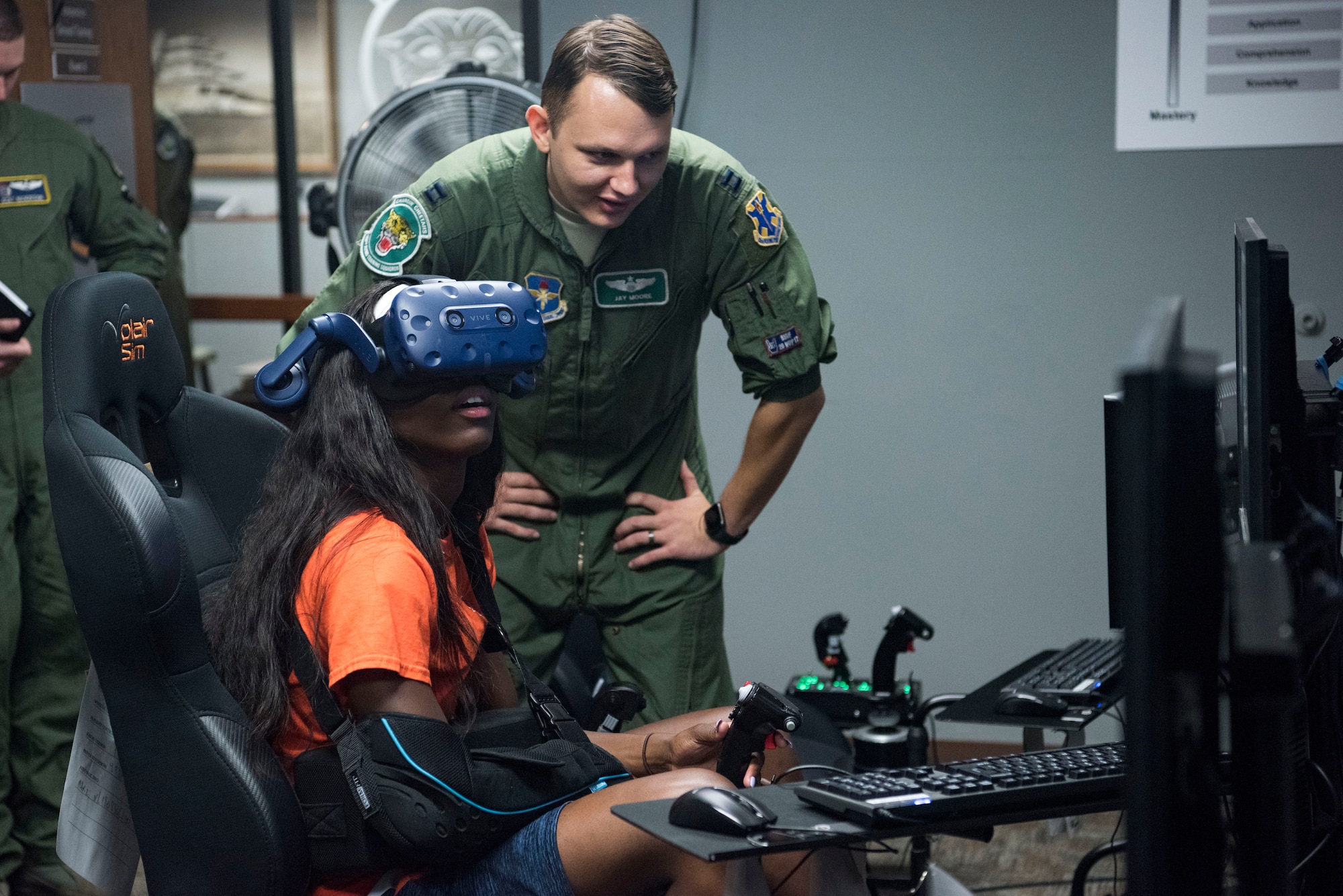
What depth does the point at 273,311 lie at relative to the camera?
125 inches

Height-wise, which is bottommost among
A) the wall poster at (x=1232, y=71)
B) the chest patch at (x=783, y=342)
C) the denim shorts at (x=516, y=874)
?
the denim shorts at (x=516, y=874)

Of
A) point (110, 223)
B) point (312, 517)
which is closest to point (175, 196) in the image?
point (110, 223)

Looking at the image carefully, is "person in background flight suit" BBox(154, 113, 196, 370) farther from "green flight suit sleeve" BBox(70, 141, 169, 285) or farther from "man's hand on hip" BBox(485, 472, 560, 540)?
"man's hand on hip" BBox(485, 472, 560, 540)

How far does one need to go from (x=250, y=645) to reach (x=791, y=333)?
106cm

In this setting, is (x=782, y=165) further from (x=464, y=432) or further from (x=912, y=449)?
(x=464, y=432)

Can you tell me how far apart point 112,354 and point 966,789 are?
37.8 inches

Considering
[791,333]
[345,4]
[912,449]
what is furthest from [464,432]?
[345,4]

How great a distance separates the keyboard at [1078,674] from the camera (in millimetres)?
1602

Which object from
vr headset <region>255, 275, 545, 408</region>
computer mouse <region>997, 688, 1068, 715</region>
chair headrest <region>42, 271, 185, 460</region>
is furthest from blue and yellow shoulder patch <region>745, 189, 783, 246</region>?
chair headrest <region>42, 271, 185, 460</region>

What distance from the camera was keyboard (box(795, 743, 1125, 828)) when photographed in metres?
0.99

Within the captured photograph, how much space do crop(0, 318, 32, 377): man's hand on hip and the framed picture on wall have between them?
7.72ft

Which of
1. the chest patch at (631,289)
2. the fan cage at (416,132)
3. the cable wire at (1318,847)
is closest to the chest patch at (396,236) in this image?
the chest patch at (631,289)

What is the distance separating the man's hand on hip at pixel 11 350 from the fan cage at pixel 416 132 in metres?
0.60

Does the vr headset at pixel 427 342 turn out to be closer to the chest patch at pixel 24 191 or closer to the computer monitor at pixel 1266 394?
the computer monitor at pixel 1266 394
